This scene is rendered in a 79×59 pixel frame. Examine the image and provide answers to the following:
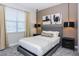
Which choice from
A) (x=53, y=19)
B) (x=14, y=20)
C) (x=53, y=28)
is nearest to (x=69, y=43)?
(x=53, y=28)

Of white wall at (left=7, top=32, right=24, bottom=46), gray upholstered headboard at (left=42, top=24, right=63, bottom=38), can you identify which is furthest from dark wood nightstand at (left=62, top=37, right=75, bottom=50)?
white wall at (left=7, top=32, right=24, bottom=46)

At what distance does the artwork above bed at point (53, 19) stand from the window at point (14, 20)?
1500mm

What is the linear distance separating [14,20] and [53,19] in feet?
8.03

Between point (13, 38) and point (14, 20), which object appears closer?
point (13, 38)

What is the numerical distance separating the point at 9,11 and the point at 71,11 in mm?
3465

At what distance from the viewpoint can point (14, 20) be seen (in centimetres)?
478

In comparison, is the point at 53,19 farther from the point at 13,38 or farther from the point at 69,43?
the point at 13,38

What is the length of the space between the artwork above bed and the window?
4.92 ft

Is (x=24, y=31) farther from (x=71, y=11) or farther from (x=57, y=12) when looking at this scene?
(x=71, y=11)

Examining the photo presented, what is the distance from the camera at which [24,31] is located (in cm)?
535

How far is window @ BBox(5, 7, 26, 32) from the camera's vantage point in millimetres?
4375

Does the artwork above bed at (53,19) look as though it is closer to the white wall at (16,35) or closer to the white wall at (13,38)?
the white wall at (16,35)

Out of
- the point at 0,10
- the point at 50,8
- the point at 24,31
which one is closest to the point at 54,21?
the point at 50,8

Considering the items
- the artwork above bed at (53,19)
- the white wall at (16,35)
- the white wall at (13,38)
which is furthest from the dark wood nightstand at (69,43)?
the white wall at (13,38)
